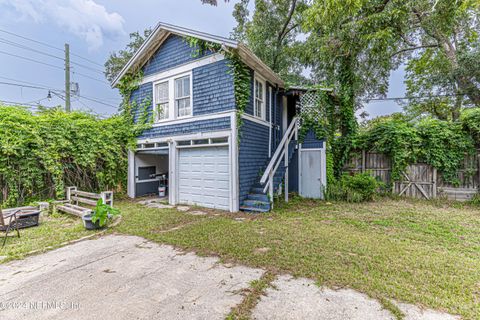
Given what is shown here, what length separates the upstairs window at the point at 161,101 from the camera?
29.1 feet

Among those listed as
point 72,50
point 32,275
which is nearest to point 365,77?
point 32,275

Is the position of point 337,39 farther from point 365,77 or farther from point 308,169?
point 308,169

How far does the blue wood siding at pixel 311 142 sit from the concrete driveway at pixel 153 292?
7060 mm

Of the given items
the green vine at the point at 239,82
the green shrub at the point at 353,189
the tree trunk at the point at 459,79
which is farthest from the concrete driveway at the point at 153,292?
the tree trunk at the point at 459,79

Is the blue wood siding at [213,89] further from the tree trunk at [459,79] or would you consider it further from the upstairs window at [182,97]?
the tree trunk at [459,79]

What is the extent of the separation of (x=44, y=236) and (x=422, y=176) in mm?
12269

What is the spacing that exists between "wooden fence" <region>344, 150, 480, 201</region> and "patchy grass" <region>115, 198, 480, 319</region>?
1.25m

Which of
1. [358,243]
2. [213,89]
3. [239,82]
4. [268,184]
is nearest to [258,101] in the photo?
[239,82]

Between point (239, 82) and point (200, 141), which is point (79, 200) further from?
point (239, 82)

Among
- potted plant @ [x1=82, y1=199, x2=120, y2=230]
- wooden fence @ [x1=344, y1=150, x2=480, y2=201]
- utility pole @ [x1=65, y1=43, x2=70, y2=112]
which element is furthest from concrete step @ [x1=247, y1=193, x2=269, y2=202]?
utility pole @ [x1=65, y1=43, x2=70, y2=112]

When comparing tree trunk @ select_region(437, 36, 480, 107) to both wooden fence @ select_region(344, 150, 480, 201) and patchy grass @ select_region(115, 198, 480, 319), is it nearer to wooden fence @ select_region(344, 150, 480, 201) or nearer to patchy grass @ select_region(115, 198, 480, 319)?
wooden fence @ select_region(344, 150, 480, 201)

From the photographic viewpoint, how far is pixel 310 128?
31.0 feet

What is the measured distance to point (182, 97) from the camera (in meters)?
8.27

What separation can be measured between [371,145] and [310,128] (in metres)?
2.73
